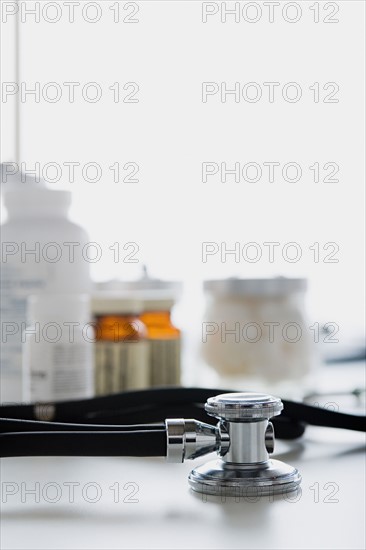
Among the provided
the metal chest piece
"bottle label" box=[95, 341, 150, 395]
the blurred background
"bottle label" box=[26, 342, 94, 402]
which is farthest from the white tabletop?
the blurred background

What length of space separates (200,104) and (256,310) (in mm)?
650

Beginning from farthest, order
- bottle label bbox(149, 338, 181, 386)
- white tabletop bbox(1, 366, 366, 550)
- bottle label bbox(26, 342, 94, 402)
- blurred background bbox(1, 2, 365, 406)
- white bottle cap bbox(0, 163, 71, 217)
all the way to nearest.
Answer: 1. blurred background bbox(1, 2, 365, 406)
2. bottle label bbox(149, 338, 181, 386)
3. white bottle cap bbox(0, 163, 71, 217)
4. bottle label bbox(26, 342, 94, 402)
5. white tabletop bbox(1, 366, 366, 550)

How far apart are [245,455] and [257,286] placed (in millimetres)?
518

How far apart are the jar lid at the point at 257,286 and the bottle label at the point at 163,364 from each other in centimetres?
10

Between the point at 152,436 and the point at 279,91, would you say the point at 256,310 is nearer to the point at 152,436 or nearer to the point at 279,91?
the point at 152,436

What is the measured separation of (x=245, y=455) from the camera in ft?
1.40

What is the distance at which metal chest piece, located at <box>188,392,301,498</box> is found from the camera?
42cm

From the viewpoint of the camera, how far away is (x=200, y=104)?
58.1 inches

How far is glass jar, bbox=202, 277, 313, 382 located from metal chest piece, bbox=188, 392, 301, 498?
0.50 metres

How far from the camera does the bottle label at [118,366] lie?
87 cm

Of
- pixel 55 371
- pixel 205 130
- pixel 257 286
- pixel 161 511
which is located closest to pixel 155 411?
pixel 55 371

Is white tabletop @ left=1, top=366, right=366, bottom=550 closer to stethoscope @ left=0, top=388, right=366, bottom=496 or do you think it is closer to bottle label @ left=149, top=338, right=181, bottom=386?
stethoscope @ left=0, top=388, right=366, bottom=496

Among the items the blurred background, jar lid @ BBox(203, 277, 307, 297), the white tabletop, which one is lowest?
the white tabletop

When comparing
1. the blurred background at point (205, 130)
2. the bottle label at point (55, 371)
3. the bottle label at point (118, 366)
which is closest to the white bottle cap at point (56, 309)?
the bottle label at point (55, 371)
